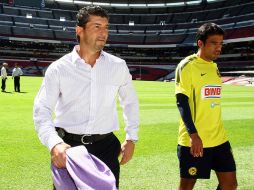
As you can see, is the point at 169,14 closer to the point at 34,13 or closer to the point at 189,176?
the point at 34,13

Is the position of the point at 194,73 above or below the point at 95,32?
below

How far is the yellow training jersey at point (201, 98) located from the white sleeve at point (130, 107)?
882mm

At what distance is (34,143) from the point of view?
8445mm

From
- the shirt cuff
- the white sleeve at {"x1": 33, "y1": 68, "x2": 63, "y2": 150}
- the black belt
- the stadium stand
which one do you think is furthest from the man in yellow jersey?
the stadium stand

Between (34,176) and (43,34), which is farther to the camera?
(43,34)

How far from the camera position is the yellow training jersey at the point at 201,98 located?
4.21m

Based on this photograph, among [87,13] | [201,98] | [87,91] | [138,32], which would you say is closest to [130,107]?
[87,91]

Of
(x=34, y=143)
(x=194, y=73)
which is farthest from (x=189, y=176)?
(x=34, y=143)

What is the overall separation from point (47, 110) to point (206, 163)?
2014 mm

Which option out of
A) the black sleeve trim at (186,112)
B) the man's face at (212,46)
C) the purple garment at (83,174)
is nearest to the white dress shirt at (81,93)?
the purple garment at (83,174)

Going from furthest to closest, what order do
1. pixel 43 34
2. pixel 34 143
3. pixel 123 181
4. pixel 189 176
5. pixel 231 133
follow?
pixel 43 34 → pixel 231 133 → pixel 34 143 → pixel 123 181 → pixel 189 176

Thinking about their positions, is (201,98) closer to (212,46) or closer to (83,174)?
(212,46)

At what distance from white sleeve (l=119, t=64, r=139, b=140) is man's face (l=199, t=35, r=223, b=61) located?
1215 mm

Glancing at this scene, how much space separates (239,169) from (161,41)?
7759cm
